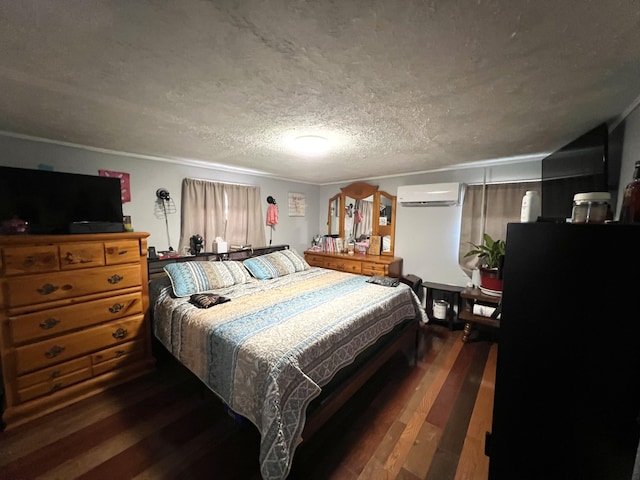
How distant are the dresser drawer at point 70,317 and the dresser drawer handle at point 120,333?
12cm

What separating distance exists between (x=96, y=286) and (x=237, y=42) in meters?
2.22

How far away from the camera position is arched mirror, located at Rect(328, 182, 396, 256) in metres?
4.04

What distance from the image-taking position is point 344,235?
458 cm

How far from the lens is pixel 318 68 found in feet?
3.69

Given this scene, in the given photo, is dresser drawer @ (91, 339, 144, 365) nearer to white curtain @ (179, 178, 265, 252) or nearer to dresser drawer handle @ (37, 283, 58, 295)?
dresser drawer handle @ (37, 283, 58, 295)

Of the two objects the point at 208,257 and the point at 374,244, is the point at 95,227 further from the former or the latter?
the point at 374,244

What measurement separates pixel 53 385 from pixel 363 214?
408 cm

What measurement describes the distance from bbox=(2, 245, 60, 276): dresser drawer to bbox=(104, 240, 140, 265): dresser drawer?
300 millimetres

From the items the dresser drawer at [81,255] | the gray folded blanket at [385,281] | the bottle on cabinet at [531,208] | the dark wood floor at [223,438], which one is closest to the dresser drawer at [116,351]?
the dark wood floor at [223,438]

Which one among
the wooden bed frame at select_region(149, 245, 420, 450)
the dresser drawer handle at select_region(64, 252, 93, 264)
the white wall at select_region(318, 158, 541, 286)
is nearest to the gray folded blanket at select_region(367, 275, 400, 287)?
the wooden bed frame at select_region(149, 245, 420, 450)

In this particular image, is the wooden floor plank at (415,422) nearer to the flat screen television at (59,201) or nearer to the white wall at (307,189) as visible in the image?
the white wall at (307,189)

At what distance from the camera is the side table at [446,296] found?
10.7 ft

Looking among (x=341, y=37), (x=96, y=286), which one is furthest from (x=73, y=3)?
(x=96, y=286)

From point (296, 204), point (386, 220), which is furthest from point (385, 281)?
point (296, 204)
